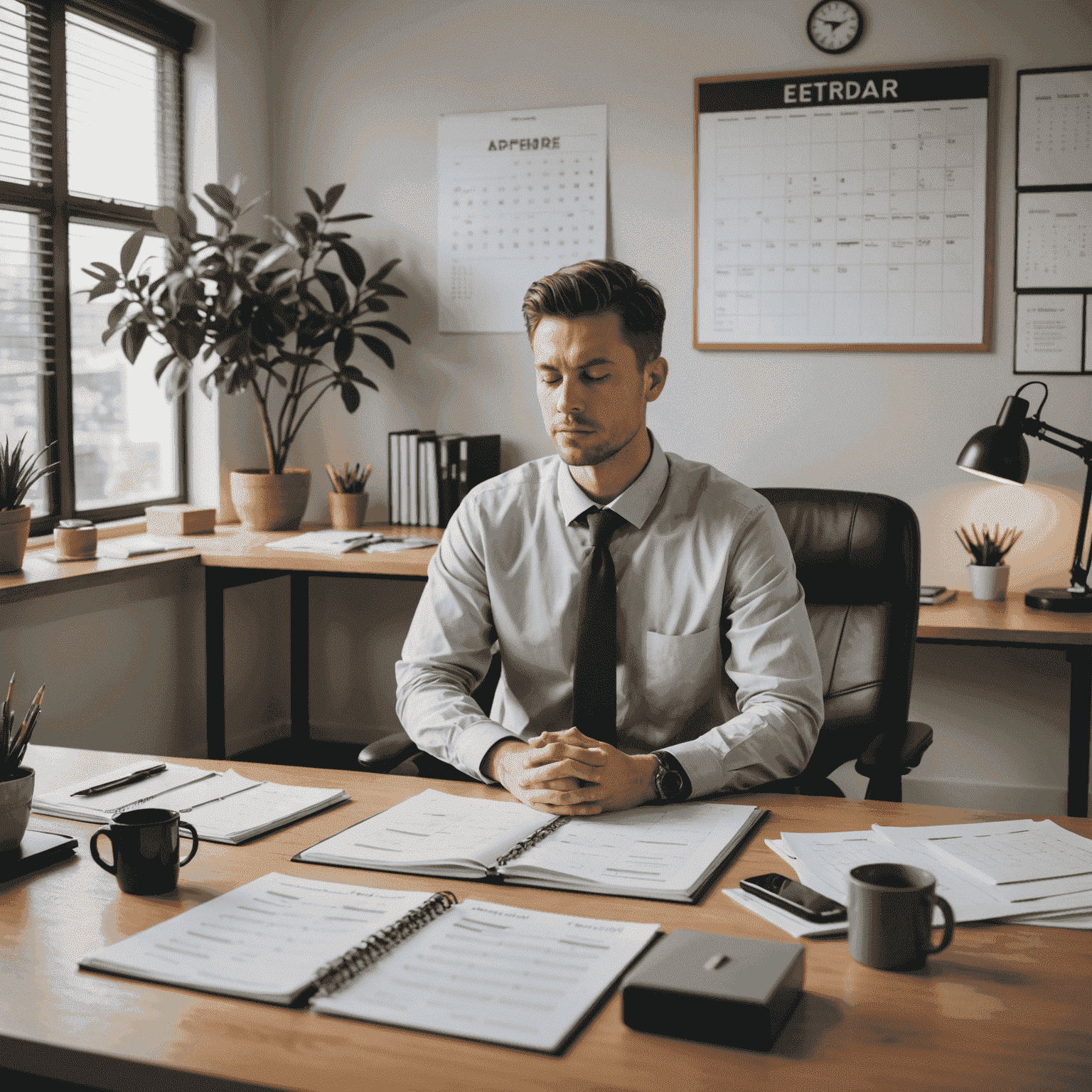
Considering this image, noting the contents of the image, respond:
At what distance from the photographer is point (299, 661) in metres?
3.82

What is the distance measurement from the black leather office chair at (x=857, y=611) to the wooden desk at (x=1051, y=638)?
61cm

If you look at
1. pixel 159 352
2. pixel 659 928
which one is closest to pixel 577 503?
pixel 659 928

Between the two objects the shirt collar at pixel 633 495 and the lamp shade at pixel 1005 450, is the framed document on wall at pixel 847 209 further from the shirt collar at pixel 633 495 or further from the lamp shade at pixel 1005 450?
the shirt collar at pixel 633 495

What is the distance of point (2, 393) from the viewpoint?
3.08 m

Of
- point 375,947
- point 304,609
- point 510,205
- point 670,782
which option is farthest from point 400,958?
point 510,205

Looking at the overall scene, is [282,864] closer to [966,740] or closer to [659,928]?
[659,928]

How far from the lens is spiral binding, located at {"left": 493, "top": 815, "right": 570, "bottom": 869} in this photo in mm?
1197

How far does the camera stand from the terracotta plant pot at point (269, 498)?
358 centimetres

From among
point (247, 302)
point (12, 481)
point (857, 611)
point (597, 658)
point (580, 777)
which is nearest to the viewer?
point (580, 777)

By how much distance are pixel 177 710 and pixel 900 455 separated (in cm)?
228

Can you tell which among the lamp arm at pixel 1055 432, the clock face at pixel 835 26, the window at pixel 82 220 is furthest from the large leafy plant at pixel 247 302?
the lamp arm at pixel 1055 432

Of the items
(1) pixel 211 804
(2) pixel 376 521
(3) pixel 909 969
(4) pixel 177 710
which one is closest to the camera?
(3) pixel 909 969

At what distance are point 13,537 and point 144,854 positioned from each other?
5.91 ft

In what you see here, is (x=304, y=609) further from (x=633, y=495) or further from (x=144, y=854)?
(x=144, y=854)
